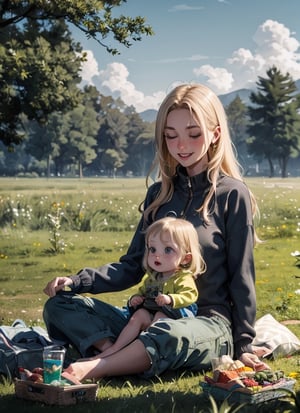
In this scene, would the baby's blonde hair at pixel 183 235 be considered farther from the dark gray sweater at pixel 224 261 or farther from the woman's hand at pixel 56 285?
the woman's hand at pixel 56 285

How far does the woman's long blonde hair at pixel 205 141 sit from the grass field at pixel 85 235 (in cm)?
164

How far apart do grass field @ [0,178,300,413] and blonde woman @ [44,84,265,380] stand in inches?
59.4

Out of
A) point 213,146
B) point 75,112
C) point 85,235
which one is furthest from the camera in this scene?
point 75,112

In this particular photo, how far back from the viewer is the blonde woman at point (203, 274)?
3598 millimetres

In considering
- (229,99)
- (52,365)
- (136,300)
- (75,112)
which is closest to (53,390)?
(52,365)

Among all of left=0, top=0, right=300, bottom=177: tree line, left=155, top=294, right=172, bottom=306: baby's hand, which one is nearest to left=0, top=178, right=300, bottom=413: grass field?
left=0, top=0, right=300, bottom=177: tree line

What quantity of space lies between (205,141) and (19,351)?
132 centimetres

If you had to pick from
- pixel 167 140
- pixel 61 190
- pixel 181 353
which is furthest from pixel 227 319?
pixel 61 190

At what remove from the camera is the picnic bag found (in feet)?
12.2

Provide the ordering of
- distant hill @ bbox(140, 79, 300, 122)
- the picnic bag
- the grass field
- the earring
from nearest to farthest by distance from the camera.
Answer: the picnic bag < the earring < the grass field < distant hill @ bbox(140, 79, 300, 122)

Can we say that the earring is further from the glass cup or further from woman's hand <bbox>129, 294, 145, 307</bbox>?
the glass cup

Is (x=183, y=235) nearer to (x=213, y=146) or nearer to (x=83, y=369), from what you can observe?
(x=213, y=146)

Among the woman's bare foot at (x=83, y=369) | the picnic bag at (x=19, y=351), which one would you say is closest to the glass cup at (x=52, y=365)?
the woman's bare foot at (x=83, y=369)

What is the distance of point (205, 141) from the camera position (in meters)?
3.74
